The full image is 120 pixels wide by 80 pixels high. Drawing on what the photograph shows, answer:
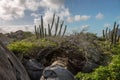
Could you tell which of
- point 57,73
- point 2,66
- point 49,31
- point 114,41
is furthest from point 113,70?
point 49,31

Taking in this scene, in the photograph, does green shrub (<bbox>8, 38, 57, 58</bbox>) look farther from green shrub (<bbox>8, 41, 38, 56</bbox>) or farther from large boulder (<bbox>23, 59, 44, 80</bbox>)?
large boulder (<bbox>23, 59, 44, 80</bbox>)

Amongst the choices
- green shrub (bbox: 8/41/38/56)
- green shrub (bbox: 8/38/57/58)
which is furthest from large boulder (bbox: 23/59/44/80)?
green shrub (bbox: 8/41/38/56)

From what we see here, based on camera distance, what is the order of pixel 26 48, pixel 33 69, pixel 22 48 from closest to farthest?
pixel 33 69 < pixel 22 48 < pixel 26 48

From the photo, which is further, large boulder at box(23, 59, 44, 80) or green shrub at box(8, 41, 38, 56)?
green shrub at box(8, 41, 38, 56)

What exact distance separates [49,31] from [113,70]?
1750 cm

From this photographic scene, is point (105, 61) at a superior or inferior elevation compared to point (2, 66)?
inferior

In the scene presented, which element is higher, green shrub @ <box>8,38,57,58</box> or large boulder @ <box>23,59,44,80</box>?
green shrub @ <box>8,38,57,58</box>

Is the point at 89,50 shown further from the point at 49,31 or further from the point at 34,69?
the point at 49,31

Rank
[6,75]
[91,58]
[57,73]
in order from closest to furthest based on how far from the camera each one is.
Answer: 1. [6,75]
2. [57,73]
3. [91,58]

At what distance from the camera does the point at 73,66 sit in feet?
47.3

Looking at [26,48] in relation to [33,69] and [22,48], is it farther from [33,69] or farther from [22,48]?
[33,69]

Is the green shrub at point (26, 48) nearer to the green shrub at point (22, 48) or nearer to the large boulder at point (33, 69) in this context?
the green shrub at point (22, 48)

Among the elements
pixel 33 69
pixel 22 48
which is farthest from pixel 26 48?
pixel 33 69

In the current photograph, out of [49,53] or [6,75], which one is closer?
[6,75]
